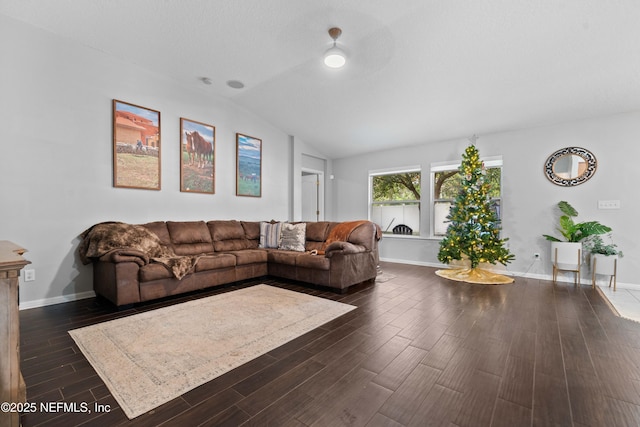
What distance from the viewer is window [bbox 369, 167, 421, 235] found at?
611cm

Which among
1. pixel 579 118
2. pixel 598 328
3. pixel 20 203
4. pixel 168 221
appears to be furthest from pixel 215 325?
pixel 579 118

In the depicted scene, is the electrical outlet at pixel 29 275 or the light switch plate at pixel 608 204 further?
the light switch plate at pixel 608 204

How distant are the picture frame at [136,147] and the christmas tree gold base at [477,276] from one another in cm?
482

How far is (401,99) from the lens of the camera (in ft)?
14.5

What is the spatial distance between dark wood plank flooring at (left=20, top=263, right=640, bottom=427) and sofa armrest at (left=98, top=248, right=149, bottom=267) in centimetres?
55

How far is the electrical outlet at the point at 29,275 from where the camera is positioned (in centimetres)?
313

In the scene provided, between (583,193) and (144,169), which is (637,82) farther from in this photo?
(144,169)

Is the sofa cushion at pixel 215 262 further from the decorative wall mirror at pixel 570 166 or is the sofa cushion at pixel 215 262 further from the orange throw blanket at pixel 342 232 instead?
the decorative wall mirror at pixel 570 166

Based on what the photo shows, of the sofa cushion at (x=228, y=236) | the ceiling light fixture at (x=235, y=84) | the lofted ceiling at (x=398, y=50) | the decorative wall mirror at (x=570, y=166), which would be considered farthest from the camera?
the sofa cushion at (x=228, y=236)

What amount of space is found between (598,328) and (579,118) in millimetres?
3332

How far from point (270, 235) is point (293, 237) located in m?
0.48

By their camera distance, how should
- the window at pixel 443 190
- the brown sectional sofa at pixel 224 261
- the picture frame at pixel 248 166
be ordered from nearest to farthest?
the brown sectional sofa at pixel 224 261
the picture frame at pixel 248 166
the window at pixel 443 190

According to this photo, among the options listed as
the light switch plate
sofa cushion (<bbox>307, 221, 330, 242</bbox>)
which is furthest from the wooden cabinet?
the light switch plate

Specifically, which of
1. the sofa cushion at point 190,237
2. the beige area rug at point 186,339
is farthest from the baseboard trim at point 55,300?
the beige area rug at point 186,339
